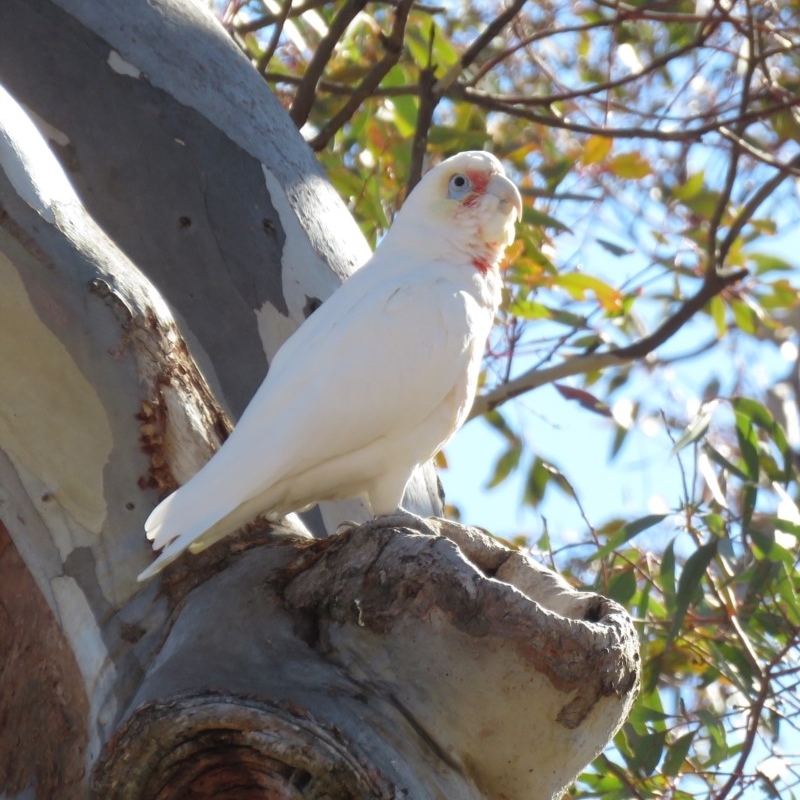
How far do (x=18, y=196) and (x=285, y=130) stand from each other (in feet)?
2.08

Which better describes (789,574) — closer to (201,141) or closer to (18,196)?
(201,141)

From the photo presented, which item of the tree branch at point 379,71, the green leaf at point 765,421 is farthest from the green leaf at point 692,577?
the tree branch at point 379,71

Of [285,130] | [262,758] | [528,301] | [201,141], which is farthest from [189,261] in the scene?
[528,301]

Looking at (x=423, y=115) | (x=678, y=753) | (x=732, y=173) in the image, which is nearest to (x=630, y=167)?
(x=732, y=173)

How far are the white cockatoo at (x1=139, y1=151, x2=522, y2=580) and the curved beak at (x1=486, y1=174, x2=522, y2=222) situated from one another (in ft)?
0.60

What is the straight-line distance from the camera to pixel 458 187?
7.84 ft

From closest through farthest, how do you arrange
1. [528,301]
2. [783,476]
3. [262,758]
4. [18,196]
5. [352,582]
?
[262,758] → [352,582] → [18,196] → [783,476] → [528,301]

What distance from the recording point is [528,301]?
322 centimetres

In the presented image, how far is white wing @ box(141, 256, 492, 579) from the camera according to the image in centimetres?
183

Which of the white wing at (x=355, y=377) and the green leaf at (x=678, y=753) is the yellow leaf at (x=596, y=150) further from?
the green leaf at (x=678, y=753)

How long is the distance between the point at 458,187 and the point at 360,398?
0.62 m

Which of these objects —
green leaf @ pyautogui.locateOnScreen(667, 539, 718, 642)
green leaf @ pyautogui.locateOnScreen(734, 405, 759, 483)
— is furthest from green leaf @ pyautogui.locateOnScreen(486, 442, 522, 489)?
green leaf @ pyautogui.locateOnScreen(667, 539, 718, 642)

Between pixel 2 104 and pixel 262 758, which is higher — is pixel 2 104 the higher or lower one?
the higher one

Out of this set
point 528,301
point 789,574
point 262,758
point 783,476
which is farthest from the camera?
point 528,301
